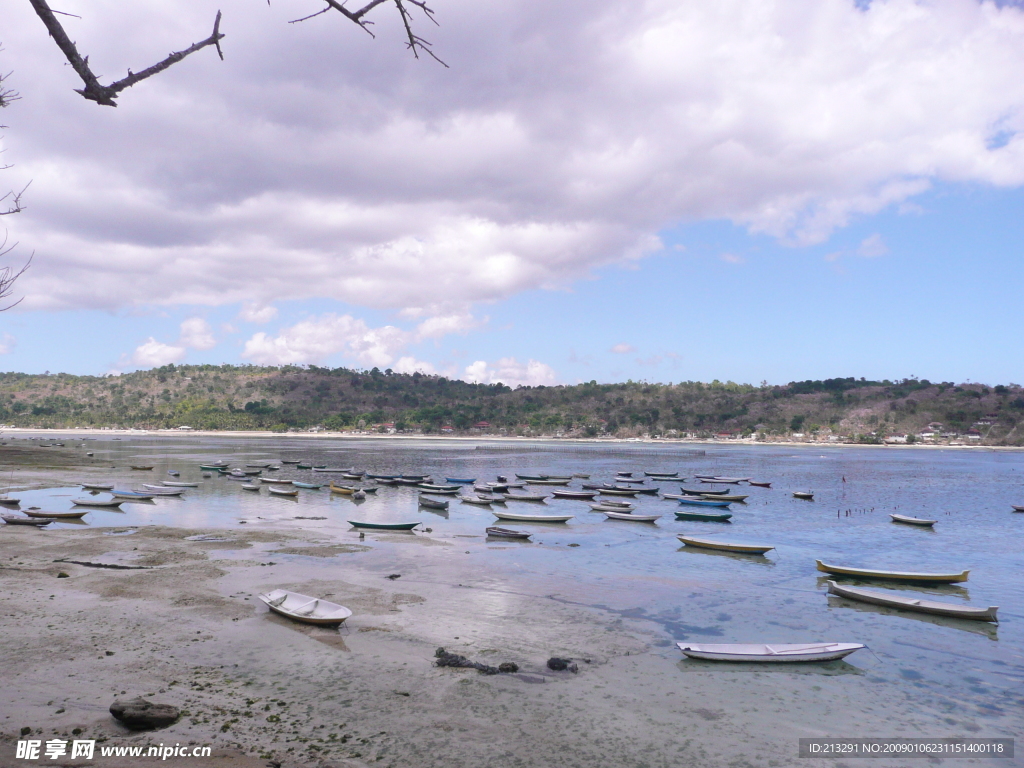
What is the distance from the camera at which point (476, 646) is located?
14.6 metres

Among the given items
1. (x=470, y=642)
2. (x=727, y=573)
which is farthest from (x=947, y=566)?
(x=470, y=642)

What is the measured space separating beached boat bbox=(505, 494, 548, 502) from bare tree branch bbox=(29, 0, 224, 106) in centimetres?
4229

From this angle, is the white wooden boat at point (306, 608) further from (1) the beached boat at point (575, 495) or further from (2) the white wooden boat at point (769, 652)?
(1) the beached boat at point (575, 495)

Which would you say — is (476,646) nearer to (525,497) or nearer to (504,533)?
(504,533)

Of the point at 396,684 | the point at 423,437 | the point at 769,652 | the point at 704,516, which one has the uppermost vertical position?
the point at 769,652

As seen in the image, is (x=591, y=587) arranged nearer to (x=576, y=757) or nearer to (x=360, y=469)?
(x=576, y=757)

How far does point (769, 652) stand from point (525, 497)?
3280cm

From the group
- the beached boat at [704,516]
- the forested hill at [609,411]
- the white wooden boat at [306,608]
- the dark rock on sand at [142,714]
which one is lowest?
the beached boat at [704,516]

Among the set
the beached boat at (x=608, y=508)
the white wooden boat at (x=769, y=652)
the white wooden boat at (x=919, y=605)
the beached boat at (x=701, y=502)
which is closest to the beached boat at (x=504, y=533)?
the beached boat at (x=608, y=508)

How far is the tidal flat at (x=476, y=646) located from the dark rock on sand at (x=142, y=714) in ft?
0.46

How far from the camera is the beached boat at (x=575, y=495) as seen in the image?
4712 cm

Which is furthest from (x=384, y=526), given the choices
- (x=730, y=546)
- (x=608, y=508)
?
(x=730, y=546)

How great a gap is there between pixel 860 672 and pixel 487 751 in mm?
9239

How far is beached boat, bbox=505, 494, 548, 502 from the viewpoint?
150 ft
